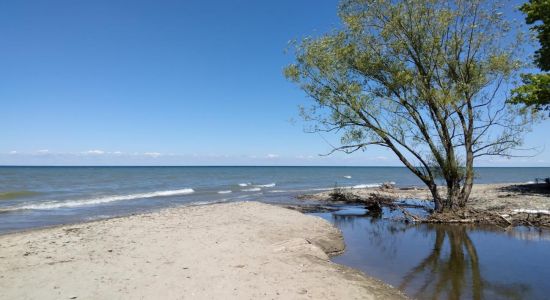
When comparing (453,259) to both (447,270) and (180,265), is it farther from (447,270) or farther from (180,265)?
(180,265)

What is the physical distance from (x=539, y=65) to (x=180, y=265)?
19407 millimetres

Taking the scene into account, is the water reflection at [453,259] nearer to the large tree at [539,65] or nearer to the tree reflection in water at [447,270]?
the tree reflection in water at [447,270]

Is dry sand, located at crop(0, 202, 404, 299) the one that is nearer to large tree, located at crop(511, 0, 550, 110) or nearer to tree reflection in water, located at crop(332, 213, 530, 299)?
tree reflection in water, located at crop(332, 213, 530, 299)

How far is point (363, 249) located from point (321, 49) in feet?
35.2

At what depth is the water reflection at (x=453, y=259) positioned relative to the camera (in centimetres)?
924

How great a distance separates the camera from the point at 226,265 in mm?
9273

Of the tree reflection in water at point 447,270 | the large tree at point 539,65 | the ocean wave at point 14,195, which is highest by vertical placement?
the large tree at point 539,65

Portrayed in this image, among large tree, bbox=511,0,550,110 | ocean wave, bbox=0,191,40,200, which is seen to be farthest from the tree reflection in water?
ocean wave, bbox=0,191,40,200

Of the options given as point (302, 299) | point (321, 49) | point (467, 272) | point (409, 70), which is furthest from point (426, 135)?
point (302, 299)

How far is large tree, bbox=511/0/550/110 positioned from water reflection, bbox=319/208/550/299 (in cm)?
535

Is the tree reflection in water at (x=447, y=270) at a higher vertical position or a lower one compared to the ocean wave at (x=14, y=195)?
higher

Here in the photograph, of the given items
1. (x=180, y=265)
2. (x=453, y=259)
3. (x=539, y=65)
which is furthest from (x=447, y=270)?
(x=539, y=65)

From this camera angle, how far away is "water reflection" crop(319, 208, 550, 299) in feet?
30.3

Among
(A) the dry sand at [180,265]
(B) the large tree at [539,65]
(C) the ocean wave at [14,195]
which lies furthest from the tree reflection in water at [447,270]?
(C) the ocean wave at [14,195]
